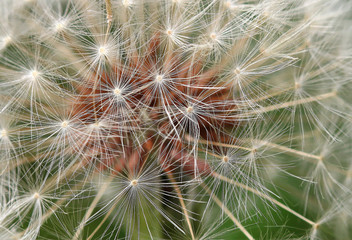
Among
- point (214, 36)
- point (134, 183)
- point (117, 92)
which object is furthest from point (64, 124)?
point (214, 36)

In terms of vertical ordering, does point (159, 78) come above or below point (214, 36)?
below

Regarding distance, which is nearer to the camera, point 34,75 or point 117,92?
point 117,92

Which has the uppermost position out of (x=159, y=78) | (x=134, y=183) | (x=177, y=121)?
(x=159, y=78)

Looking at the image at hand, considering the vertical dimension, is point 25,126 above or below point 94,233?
above

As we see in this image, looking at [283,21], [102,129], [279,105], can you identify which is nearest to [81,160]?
[102,129]

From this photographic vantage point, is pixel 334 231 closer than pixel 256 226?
No

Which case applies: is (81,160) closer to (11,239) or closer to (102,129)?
(102,129)

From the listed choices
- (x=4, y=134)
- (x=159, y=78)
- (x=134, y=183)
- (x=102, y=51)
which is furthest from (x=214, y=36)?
(x=4, y=134)

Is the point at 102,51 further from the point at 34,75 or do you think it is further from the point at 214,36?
the point at 214,36

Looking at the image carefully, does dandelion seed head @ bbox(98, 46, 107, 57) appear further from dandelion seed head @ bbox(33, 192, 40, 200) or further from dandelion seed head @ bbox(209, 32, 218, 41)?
dandelion seed head @ bbox(33, 192, 40, 200)

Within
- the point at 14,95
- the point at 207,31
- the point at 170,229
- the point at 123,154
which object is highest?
the point at 207,31
